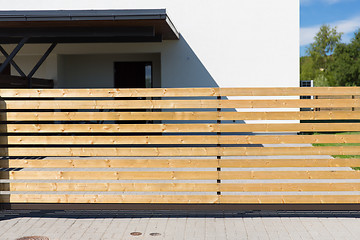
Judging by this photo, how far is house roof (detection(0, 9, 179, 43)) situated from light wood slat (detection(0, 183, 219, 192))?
251 inches

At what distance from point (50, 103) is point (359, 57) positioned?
49208mm

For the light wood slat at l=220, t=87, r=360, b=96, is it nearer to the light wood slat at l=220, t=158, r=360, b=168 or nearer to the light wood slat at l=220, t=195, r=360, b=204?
the light wood slat at l=220, t=158, r=360, b=168

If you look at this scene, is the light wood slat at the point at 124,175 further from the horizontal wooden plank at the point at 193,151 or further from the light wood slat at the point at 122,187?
the horizontal wooden plank at the point at 193,151

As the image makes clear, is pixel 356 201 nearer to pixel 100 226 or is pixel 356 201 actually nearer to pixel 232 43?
pixel 100 226

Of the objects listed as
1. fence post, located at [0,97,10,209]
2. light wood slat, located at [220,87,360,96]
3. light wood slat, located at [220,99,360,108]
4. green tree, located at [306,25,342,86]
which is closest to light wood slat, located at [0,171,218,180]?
fence post, located at [0,97,10,209]

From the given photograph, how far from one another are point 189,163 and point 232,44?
10787mm

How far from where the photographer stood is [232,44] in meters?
16.3

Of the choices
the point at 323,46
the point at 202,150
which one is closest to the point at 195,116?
the point at 202,150

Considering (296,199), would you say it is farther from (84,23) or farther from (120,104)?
(84,23)

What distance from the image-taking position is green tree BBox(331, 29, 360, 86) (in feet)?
163

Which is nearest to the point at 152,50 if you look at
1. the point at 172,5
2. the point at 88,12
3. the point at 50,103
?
the point at 172,5

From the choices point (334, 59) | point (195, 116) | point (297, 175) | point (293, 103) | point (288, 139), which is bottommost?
point (297, 175)

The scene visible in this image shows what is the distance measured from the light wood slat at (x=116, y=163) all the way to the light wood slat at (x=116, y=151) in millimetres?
78

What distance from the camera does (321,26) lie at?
218 feet
